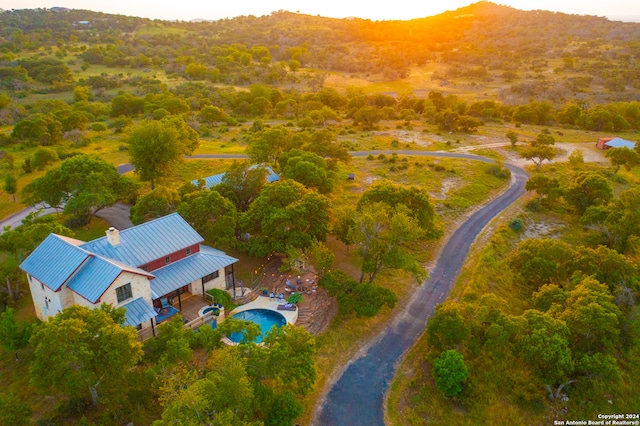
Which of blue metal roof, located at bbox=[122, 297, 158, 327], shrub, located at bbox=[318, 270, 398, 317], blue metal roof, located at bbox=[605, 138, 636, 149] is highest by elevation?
blue metal roof, located at bbox=[605, 138, 636, 149]

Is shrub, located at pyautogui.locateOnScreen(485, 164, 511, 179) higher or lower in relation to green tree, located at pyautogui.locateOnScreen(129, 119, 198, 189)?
lower

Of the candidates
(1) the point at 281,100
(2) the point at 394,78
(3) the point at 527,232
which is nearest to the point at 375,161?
(3) the point at 527,232

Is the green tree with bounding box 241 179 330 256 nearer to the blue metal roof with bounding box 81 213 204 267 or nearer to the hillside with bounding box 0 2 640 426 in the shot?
the hillside with bounding box 0 2 640 426

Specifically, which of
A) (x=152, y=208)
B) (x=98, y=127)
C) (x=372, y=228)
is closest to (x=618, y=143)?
(x=372, y=228)

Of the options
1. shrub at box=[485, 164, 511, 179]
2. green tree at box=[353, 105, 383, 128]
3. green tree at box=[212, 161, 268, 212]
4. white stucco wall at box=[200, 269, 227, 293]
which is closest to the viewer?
white stucco wall at box=[200, 269, 227, 293]

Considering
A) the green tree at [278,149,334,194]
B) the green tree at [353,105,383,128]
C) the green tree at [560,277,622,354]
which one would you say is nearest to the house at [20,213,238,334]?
the green tree at [278,149,334,194]

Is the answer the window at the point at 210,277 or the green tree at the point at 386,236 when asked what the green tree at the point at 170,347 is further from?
the green tree at the point at 386,236

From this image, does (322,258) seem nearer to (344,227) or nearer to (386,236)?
(386,236)
